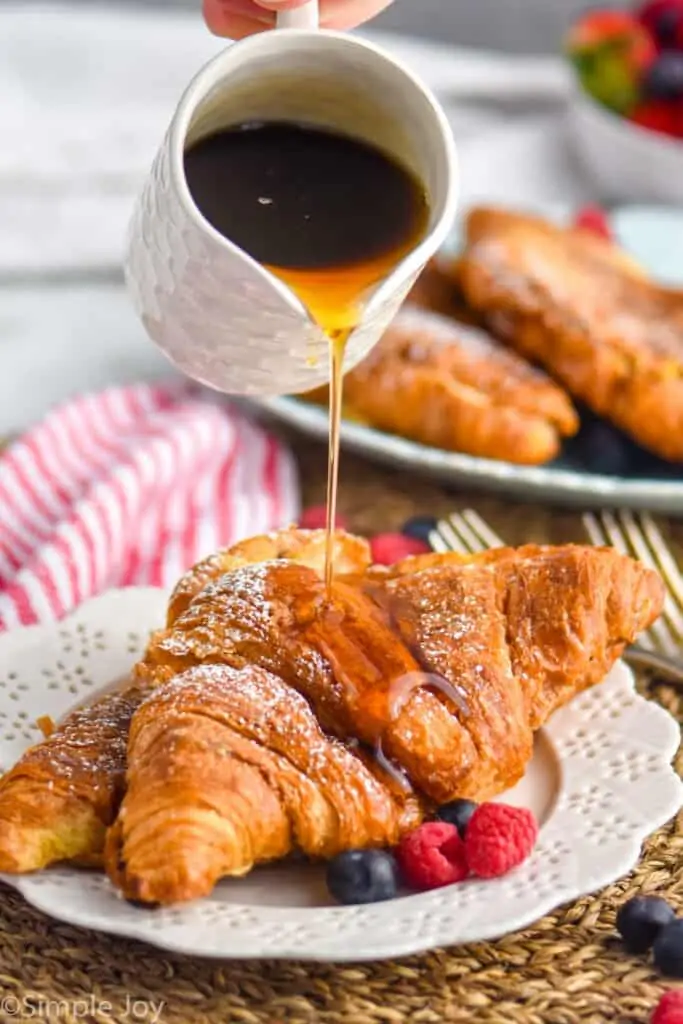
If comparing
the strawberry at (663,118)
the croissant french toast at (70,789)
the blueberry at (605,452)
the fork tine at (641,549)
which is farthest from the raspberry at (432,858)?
the strawberry at (663,118)

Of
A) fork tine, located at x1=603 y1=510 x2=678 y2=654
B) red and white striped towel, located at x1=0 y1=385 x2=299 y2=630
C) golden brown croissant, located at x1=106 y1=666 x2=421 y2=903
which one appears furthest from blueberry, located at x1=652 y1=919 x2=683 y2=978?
red and white striped towel, located at x1=0 y1=385 x2=299 y2=630

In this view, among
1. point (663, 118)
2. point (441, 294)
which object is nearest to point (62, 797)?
point (441, 294)

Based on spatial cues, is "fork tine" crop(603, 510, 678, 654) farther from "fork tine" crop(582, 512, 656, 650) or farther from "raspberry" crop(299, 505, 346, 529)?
"raspberry" crop(299, 505, 346, 529)

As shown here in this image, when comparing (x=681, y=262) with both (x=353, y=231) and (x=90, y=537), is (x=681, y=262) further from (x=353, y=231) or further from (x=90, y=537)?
(x=353, y=231)

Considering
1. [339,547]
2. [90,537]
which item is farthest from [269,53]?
[90,537]

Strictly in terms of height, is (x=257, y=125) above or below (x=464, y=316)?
above

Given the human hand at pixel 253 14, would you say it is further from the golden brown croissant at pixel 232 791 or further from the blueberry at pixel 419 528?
the golden brown croissant at pixel 232 791
